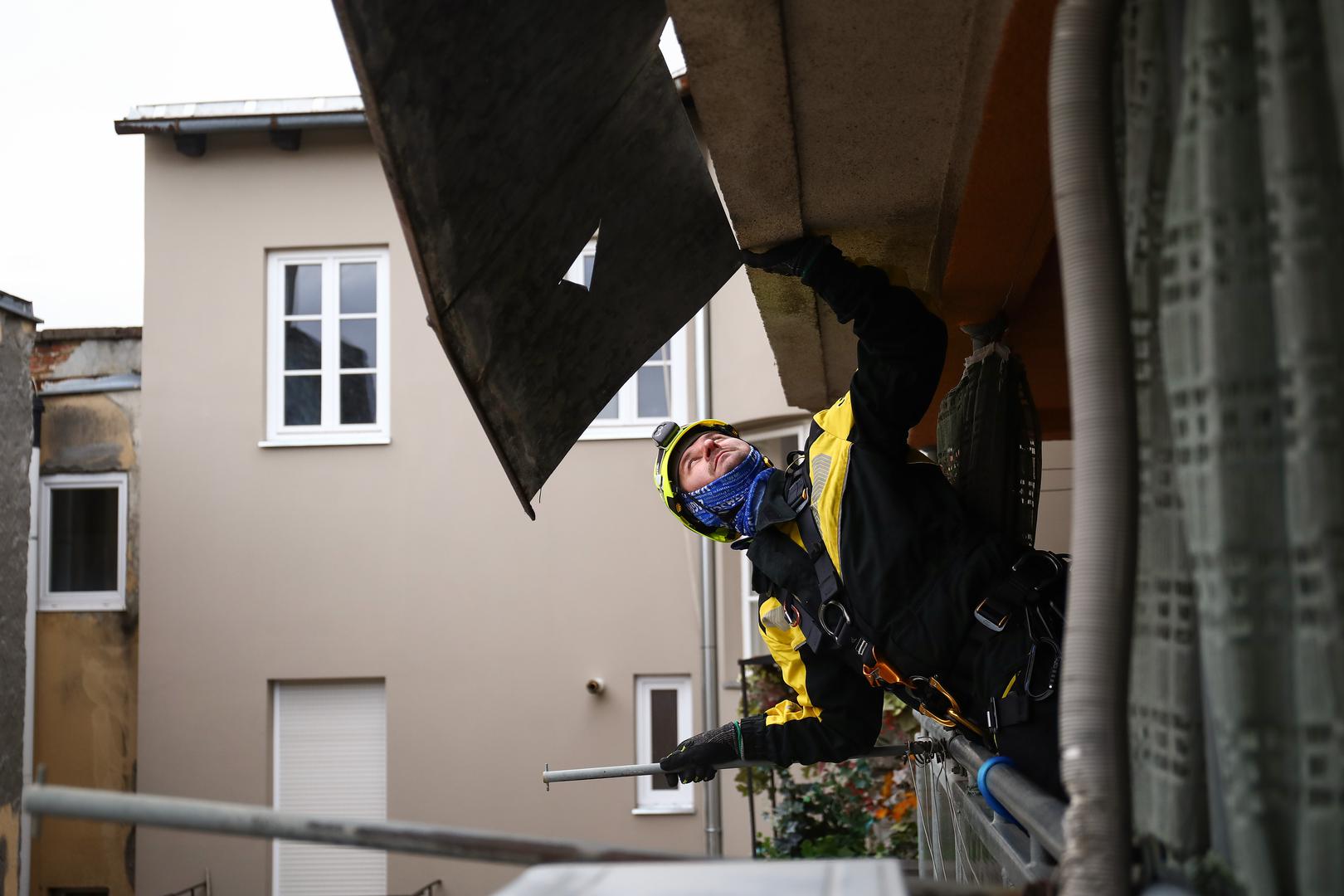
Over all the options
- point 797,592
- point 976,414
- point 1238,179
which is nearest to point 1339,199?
point 1238,179

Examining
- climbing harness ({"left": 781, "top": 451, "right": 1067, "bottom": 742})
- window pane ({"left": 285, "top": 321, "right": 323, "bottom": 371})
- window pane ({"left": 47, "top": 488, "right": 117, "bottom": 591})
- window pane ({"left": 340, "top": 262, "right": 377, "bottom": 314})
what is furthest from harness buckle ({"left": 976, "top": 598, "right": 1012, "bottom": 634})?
window pane ({"left": 47, "top": 488, "right": 117, "bottom": 591})

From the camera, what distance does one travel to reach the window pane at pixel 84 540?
11.9 meters

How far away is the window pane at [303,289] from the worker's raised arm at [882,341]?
362 inches

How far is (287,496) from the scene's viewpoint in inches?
433

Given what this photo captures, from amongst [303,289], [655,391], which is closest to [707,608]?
[655,391]

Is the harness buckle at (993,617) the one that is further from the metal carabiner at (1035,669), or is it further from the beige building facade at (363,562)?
the beige building facade at (363,562)

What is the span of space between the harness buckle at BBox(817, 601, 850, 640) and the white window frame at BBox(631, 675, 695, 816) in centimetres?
774

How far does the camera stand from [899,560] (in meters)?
2.58

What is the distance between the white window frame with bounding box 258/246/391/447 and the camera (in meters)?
11.1

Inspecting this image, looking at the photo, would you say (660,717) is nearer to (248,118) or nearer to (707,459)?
(248,118)

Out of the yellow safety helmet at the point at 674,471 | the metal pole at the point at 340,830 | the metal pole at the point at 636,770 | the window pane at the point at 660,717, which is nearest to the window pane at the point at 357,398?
the window pane at the point at 660,717

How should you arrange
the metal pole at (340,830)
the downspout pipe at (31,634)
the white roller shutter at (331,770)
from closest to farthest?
the metal pole at (340,830)
the white roller shutter at (331,770)
the downspout pipe at (31,634)

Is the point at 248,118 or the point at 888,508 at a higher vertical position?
the point at 248,118

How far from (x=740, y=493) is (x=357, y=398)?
27.9 feet
